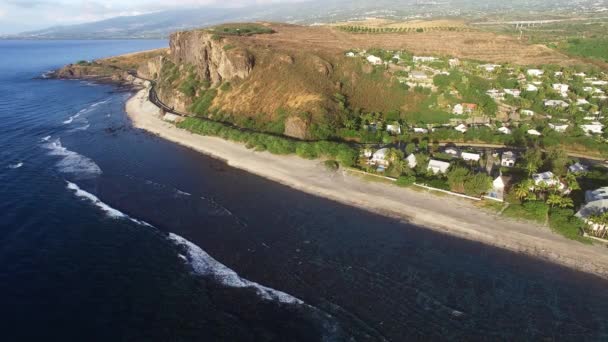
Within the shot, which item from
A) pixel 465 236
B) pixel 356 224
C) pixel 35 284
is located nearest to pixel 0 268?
pixel 35 284

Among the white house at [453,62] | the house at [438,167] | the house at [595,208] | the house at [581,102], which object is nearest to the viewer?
the house at [595,208]

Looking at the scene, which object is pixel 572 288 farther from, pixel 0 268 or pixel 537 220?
pixel 0 268

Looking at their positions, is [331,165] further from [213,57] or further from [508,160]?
[213,57]

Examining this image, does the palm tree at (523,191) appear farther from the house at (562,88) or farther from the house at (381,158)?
the house at (562,88)

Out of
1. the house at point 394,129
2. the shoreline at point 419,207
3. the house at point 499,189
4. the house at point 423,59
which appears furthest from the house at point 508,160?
the house at point 423,59

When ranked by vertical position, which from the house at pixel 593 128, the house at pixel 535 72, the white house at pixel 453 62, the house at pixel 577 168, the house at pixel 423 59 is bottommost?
the house at pixel 577 168

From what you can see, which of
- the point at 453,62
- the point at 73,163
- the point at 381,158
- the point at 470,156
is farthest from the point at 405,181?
the point at 453,62
